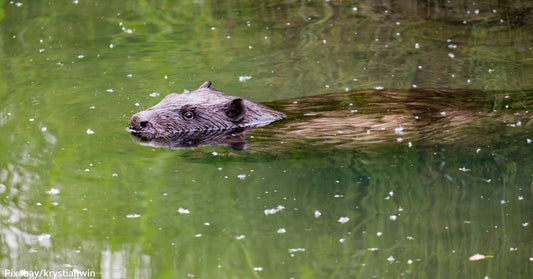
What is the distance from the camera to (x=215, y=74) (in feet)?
32.4

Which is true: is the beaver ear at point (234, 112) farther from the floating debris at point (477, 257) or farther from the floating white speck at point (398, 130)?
the floating debris at point (477, 257)

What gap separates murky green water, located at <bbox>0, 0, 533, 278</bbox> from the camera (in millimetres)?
5730

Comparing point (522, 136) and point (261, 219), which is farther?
point (522, 136)

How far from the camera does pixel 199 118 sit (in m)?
8.23

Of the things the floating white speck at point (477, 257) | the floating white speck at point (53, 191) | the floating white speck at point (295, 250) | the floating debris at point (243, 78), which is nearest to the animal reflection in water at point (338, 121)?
the floating debris at point (243, 78)

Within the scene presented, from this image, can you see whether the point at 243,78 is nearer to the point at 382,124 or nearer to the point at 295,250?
the point at 382,124

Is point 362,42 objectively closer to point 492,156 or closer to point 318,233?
point 492,156

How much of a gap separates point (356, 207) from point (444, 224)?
659 millimetres

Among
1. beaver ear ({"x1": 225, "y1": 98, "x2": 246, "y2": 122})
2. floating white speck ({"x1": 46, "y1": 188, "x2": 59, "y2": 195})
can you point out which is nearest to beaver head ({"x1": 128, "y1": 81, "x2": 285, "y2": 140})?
beaver ear ({"x1": 225, "y1": 98, "x2": 246, "y2": 122})

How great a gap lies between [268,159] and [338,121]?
1.02m

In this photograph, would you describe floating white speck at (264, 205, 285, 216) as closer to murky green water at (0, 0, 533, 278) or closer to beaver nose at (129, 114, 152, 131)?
murky green water at (0, 0, 533, 278)

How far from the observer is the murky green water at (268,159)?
5730mm

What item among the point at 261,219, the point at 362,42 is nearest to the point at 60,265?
the point at 261,219

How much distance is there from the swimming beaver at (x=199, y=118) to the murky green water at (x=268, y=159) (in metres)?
0.27
